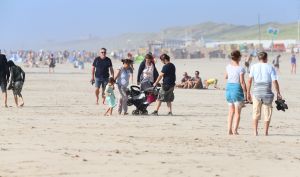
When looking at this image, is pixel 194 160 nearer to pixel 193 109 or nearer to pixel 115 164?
pixel 115 164

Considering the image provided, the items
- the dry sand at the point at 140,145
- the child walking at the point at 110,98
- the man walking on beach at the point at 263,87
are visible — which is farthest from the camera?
the child walking at the point at 110,98

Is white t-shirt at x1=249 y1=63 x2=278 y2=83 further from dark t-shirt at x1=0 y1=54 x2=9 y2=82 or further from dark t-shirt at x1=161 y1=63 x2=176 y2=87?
dark t-shirt at x1=0 y1=54 x2=9 y2=82

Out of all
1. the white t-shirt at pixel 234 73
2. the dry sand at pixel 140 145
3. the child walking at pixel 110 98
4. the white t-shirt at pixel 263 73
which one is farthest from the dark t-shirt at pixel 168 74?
the white t-shirt at pixel 263 73

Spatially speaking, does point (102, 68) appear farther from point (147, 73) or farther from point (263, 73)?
point (263, 73)

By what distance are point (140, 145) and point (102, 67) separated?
28.2 ft

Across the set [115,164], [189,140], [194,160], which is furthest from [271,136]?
[115,164]

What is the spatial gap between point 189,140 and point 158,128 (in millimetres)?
1928

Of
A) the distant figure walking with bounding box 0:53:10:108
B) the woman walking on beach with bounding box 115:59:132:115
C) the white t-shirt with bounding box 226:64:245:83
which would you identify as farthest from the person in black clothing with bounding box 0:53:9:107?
the white t-shirt with bounding box 226:64:245:83

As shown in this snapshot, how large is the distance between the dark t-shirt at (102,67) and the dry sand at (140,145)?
4.48ft

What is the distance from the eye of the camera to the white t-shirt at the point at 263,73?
12.6 meters

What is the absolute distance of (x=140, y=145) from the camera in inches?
425

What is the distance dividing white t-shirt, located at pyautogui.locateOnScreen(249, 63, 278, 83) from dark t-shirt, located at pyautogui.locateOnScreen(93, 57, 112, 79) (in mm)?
7076

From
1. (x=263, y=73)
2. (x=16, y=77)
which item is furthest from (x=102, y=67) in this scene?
(x=263, y=73)

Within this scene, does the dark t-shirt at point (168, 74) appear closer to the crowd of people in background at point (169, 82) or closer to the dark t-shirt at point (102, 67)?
the crowd of people in background at point (169, 82)
